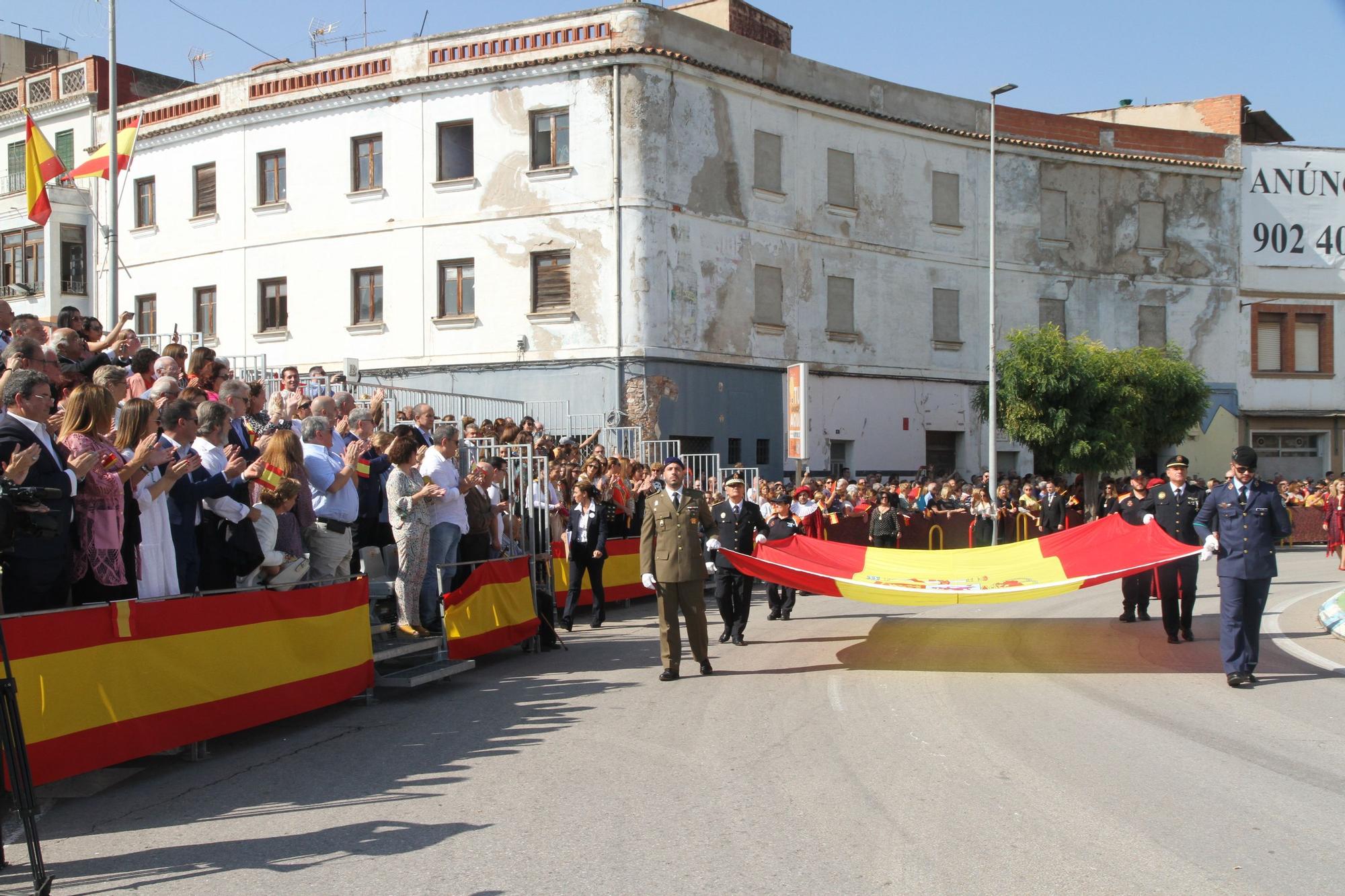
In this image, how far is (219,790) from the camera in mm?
7473

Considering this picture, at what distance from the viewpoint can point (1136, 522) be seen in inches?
596

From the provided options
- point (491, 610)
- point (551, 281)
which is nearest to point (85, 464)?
point (491, 610)

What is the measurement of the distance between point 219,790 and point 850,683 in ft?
18.5

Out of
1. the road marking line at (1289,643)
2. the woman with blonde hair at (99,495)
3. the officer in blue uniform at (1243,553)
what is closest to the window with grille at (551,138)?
the road marking line at (1289,643)

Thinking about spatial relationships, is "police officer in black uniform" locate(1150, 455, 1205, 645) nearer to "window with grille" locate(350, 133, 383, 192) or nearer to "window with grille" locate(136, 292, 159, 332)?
"window with grille" locate(350, 133, 383, 192)

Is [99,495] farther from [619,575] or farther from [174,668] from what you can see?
[619,575]

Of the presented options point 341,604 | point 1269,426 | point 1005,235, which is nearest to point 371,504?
point 341,604

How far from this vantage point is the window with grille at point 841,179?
33.1m

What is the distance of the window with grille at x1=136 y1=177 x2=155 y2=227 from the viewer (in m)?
35.0

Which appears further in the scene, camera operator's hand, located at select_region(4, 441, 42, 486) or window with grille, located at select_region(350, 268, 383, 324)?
window with grille, located at select_region(350, 268, 383, 324)

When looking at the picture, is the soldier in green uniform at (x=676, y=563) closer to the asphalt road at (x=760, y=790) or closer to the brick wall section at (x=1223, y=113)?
the asphalt road at (x=760, y=790)

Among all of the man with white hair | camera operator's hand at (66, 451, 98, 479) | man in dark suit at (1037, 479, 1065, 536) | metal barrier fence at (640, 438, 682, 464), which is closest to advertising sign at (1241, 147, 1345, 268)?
man in dark suit at (1037, 479, 1065, 536)

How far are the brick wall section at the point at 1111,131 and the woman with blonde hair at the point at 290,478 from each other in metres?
31.6

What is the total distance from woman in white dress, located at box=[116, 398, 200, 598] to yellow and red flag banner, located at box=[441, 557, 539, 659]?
3.56m
